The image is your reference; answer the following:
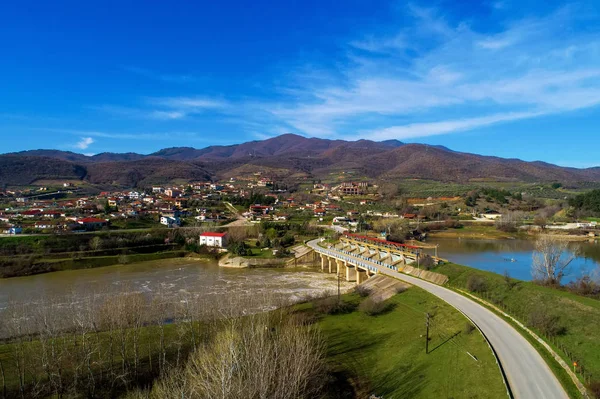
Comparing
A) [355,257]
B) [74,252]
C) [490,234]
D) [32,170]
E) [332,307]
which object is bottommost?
[490,234]

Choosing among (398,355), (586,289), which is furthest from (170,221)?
(586,289)

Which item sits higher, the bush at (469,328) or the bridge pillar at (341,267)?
the bush at (469,328)

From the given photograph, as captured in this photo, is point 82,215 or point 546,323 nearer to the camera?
point 546,323

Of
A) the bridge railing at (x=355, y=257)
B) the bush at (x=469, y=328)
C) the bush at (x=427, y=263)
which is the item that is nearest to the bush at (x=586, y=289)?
the bush at (x=427, y=263)

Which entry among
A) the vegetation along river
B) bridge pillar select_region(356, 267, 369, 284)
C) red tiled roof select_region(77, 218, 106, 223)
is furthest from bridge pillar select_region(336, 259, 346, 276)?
red tiled roof select_region(77, 218, 106, 223)

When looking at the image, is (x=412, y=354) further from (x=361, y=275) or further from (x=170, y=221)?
(x=170, y=221)

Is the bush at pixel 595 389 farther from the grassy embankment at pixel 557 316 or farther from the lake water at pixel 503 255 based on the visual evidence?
the lake water at pixel 503 255
